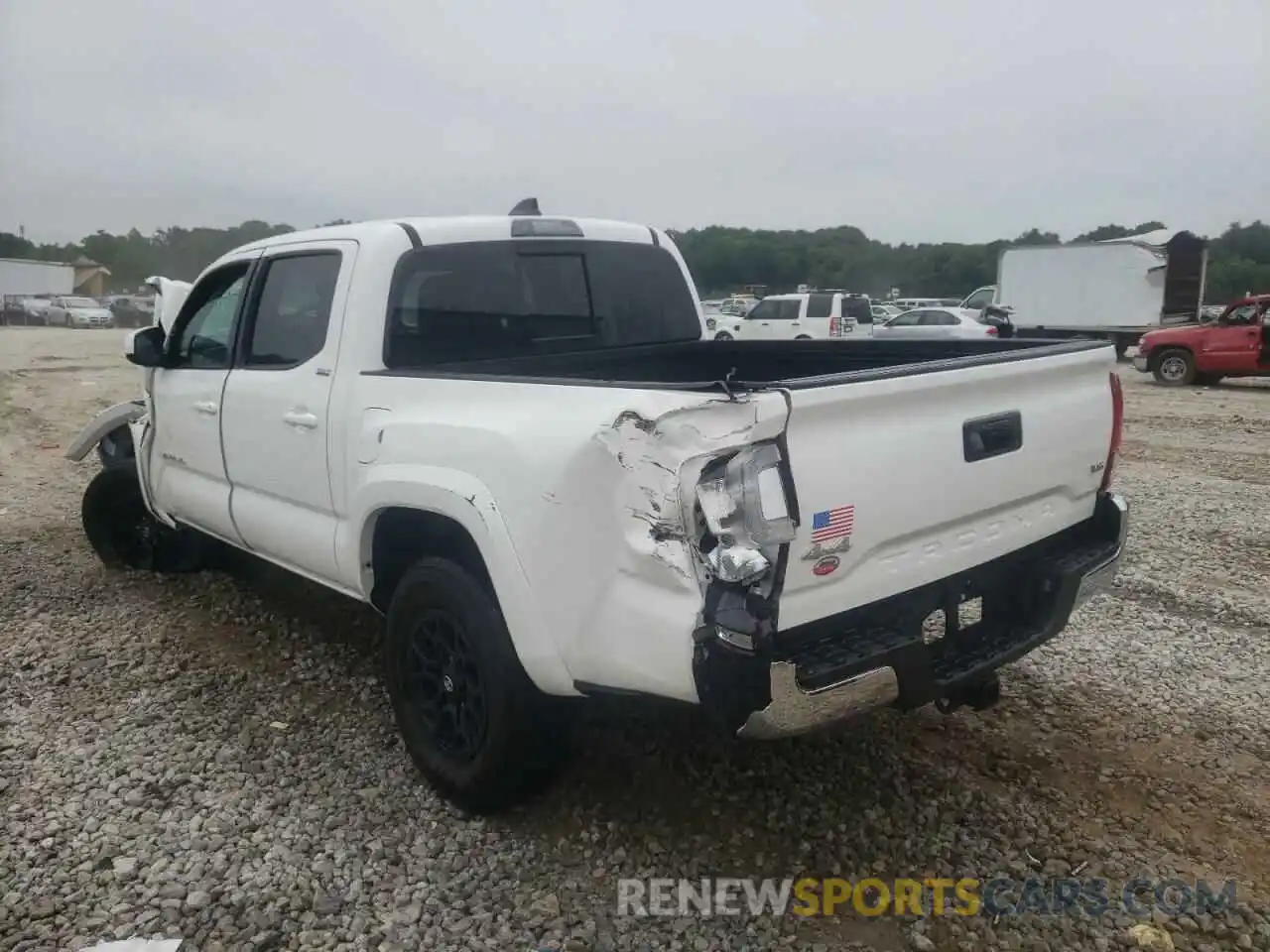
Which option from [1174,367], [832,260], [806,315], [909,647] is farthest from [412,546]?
[832,260]

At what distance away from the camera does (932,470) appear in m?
2.67

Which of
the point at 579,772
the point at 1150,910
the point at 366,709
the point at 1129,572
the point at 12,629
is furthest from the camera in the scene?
the point at 1129,572

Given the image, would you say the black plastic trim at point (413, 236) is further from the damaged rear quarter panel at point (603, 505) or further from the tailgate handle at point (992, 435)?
the tailgate handle at point (992, 435)

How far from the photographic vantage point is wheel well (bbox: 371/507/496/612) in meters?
3.07

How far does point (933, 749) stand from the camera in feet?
11.8

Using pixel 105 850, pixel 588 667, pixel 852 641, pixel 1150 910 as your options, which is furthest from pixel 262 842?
pixel 1150 910

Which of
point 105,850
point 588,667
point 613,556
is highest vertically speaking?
point 613,556

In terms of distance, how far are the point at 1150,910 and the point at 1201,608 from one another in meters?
2.89

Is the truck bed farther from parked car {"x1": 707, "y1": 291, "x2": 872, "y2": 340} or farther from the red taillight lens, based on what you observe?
parked car {"x1": 707, "y1": 291, "x2": 872, "y2": 340}

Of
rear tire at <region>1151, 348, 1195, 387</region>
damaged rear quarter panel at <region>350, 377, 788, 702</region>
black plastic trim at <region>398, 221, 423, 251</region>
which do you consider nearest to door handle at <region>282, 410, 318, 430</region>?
black plastic trim at <region>398, 221, 423, 251</region>

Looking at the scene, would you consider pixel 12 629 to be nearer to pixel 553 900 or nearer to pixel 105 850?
Answer: pixel 105 850

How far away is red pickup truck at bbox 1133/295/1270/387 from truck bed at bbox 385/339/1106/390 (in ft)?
48.4

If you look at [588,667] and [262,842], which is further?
[262,842]

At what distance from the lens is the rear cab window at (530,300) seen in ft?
12.1
